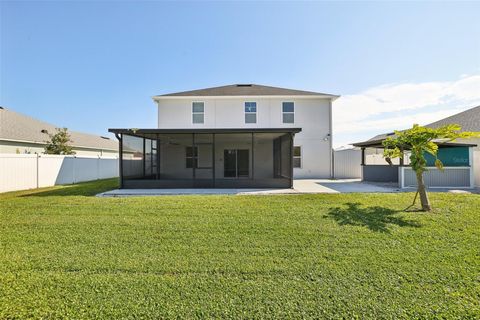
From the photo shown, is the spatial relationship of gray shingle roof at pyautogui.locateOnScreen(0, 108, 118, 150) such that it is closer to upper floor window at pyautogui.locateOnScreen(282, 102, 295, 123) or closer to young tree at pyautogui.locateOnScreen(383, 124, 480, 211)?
upper floor window at pyautogui.locateOnScreen(282, 102, 295, 123)

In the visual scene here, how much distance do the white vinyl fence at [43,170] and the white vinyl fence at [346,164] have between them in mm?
16717

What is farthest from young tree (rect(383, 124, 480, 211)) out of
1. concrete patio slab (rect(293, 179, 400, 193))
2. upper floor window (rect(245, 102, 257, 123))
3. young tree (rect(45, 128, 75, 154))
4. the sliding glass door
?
young tree (rect(45, 128, 75, 154))

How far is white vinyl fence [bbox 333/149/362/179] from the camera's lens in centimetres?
1479

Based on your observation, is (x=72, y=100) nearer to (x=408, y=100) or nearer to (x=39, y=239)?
(x=39, y=239)

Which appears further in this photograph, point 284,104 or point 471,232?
point 284,104

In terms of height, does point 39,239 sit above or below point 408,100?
below

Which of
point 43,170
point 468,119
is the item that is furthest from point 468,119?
point 43,170

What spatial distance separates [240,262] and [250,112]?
12.5 m

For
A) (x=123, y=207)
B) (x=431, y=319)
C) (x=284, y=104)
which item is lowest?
(x=431, y=319)

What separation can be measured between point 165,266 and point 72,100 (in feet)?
79.9

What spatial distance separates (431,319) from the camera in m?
2.45

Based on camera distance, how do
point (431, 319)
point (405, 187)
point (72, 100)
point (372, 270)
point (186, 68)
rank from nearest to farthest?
point (431, 319)
point (372, 270)
point (405, 187)
point (186, 68)
point (72, 100)

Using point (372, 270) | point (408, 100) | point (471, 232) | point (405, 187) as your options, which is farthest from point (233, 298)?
point (408, 100)

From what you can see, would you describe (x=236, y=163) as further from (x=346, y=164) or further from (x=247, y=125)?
(x=346, y=164)
